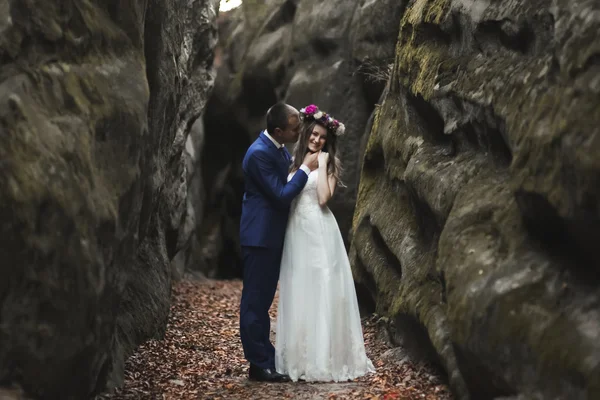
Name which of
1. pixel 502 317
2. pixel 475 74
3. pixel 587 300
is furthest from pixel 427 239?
pixel 587 300

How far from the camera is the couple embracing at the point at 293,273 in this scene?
7.56 m

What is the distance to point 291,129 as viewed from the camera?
7.88 meters

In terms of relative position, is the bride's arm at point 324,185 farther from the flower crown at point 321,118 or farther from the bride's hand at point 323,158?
the flower crown at point 321,118

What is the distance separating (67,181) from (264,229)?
2893mm

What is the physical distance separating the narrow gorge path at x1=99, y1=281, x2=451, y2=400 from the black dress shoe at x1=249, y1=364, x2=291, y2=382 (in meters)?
0.13

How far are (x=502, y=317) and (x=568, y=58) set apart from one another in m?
1.74

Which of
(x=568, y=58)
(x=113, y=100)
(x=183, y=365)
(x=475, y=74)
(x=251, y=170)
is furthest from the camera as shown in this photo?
(x=183, y=365)

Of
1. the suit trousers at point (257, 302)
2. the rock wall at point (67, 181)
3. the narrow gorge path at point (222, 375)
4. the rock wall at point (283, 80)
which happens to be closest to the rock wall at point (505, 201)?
the narrow gorge path at point (222, 375)

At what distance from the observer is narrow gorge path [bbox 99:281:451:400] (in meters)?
6.72

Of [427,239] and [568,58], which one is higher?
[568,58]

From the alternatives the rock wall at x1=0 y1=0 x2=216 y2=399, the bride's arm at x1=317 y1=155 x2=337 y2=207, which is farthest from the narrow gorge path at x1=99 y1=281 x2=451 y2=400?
the bride's arm at x1=317 y1=155 x2=337 y2=207

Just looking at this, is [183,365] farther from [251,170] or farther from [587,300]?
[587,300]

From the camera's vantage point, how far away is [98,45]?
5922 mm

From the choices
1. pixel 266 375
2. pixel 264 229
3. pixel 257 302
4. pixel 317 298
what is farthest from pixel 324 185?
pixel 266 375
